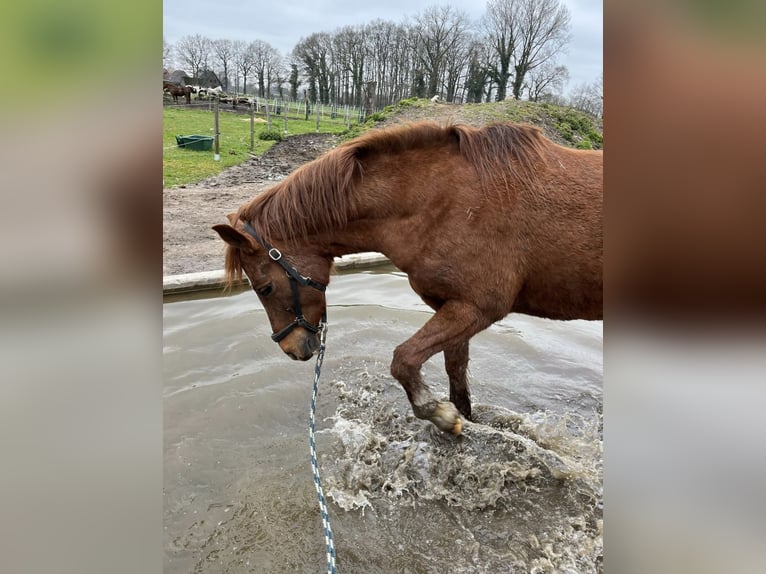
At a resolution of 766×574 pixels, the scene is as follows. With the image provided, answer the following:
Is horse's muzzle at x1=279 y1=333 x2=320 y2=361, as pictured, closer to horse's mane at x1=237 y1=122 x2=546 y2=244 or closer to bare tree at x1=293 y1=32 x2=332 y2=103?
horse's mane at x1=237 y1=122 x2=546 y2=244

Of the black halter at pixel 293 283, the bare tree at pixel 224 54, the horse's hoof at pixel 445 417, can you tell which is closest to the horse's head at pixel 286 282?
the black halter at pixel 293 283

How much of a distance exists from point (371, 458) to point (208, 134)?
620 inches

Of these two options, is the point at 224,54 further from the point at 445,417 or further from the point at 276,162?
the point at 445,417

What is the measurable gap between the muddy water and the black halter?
3.05 feet

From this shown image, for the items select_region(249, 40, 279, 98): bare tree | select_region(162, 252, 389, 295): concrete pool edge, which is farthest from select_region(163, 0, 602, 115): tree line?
select_region(162, 252, 389, 295): concrete pool edge

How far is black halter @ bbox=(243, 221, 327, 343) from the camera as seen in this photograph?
269cm
